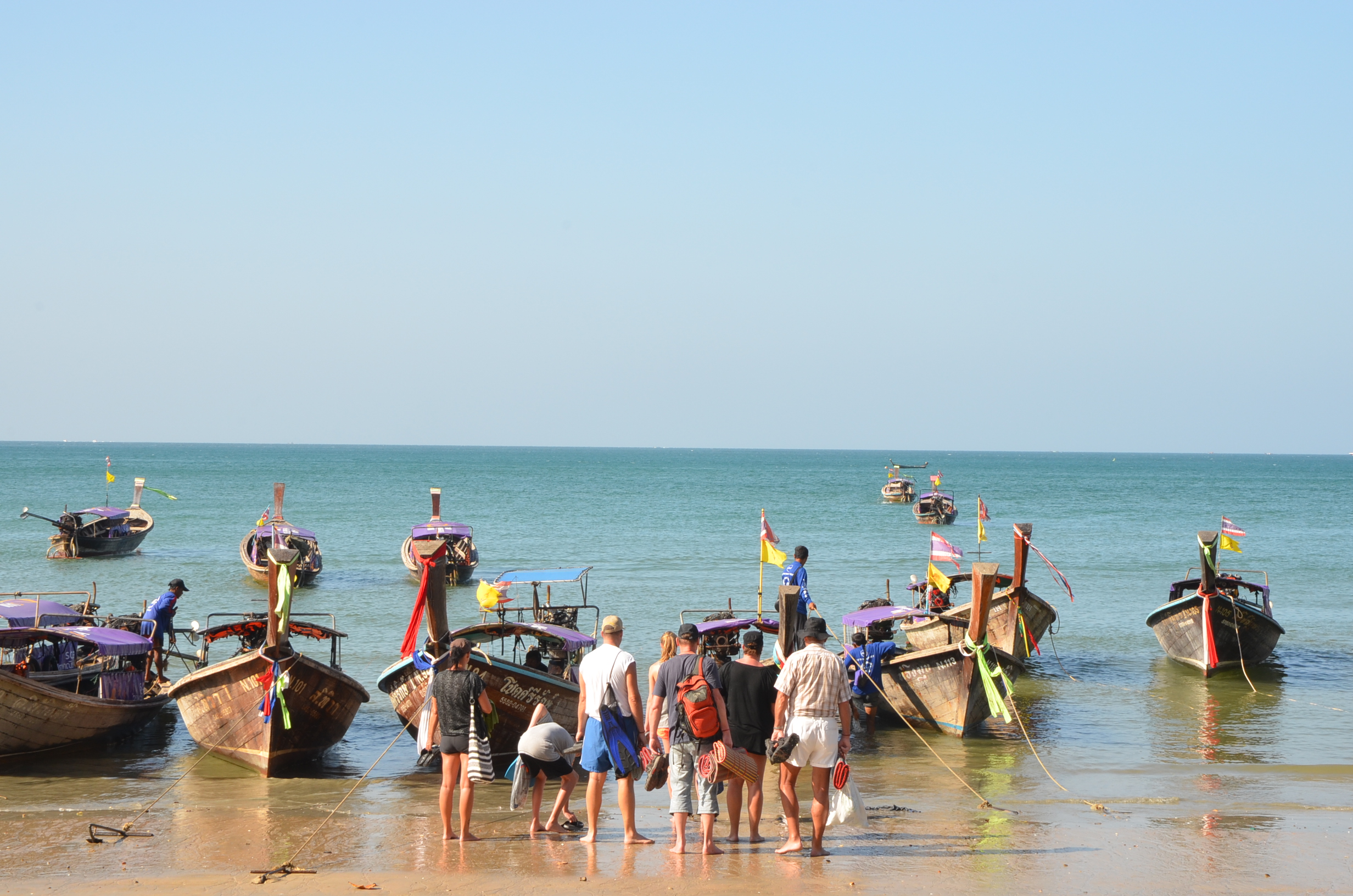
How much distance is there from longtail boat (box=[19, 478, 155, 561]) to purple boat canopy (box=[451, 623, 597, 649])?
29.3m

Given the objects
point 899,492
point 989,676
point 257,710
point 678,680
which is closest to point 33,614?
point 257,710

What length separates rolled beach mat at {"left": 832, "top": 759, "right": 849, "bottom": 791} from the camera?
8523 mm

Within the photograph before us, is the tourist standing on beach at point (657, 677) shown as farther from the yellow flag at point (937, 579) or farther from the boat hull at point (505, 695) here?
the yellow flag at point (937, 579)

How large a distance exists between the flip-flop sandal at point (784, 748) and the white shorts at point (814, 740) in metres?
0.02

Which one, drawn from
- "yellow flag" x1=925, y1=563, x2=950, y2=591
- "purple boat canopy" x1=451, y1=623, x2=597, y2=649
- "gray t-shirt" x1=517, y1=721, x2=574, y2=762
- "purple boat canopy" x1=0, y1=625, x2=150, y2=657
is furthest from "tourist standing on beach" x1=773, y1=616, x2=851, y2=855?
"yellow flag" x1=925, y1=563, x2=950, y2=591

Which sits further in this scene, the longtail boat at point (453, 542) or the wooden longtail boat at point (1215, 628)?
the longtail boat at point (453, 542)

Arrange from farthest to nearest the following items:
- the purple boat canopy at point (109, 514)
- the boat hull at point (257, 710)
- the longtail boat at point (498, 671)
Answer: the purple boat canopy at point (109, 514)
the boat hull at point (257, 710)
the longtail boat at point (498, 671)

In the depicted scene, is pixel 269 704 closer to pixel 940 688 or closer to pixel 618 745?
Result: pixel 618 745

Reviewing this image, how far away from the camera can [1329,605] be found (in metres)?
31.1

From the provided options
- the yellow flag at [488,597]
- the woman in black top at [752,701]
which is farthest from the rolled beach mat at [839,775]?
the yellow flag at [488,597]

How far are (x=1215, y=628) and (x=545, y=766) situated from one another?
15.8 m

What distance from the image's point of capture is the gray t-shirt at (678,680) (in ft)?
27.7

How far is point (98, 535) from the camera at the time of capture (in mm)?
41094

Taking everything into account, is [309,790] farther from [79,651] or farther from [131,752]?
[79,651]
